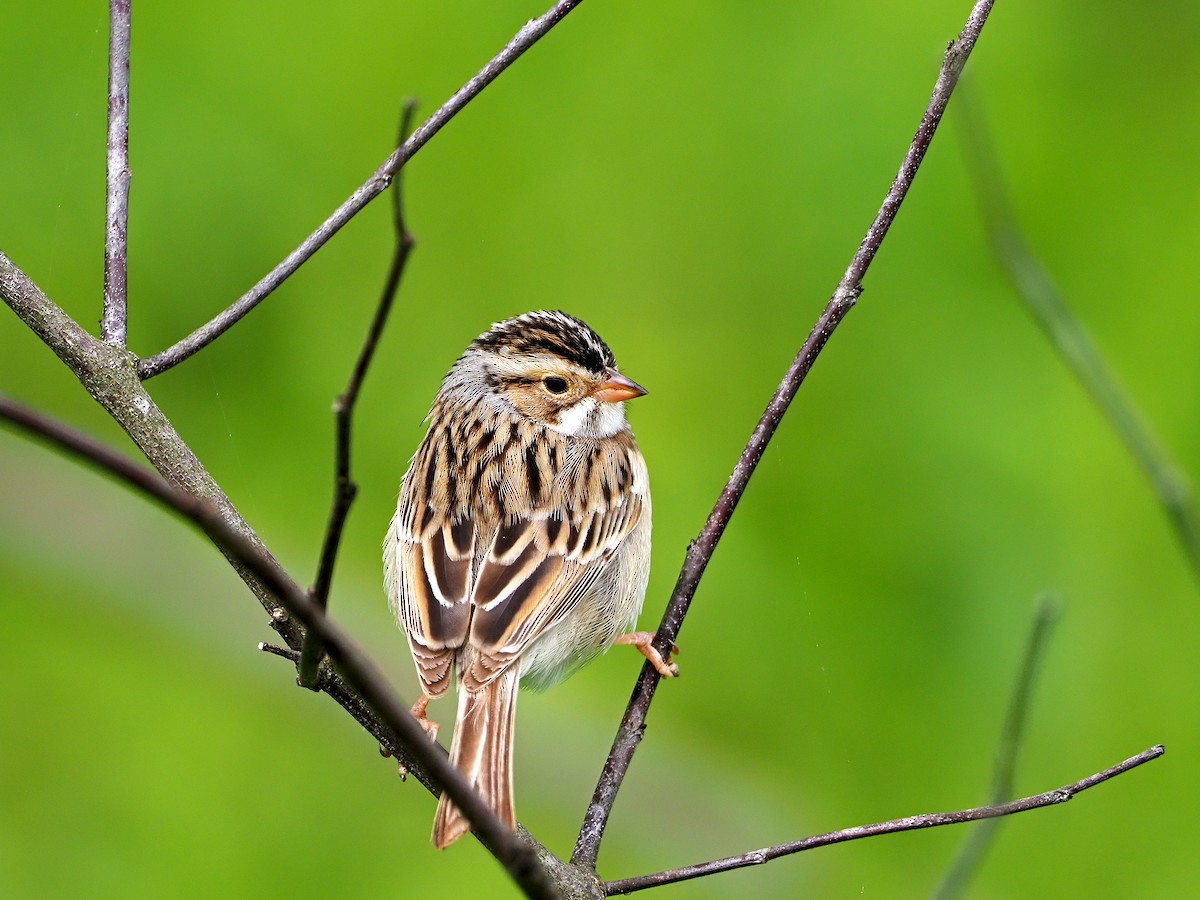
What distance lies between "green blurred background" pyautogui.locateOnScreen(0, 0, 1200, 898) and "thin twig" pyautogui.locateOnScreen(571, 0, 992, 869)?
2.01m

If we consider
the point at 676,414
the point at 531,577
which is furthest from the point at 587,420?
the point at 676,414

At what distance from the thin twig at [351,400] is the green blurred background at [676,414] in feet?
10.1

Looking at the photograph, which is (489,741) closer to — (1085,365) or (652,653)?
(652,653)

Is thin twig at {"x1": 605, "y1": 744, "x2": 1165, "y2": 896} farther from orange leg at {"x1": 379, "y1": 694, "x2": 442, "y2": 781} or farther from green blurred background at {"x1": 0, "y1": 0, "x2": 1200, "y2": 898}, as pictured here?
green blurred background at {"x1": 0, "y1": 0, "x2": 1200, "y2": 898}

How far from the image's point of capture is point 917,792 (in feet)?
14.6

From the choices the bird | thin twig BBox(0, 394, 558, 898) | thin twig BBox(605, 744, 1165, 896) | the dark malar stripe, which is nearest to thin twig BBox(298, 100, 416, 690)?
thin twig BBox(0, 394, 558, 898)

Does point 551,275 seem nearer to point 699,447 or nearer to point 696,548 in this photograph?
point 699,447

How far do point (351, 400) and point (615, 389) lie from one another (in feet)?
7.34

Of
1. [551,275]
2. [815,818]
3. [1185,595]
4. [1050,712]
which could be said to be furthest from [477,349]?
[1185,595]

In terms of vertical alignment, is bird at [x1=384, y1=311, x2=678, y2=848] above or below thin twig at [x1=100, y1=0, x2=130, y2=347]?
below

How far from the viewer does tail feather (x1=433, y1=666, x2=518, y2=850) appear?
7.98ft

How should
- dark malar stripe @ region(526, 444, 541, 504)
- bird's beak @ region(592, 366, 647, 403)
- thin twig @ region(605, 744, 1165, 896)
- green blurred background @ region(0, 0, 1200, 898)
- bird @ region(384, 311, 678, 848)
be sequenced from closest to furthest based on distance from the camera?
1. thin twig @ region(605, 744, 1165, 896)
2. bird @ region(384, 311, 678, 848)
3. dark malar stripe @ region(526, 444, 541, 504)
4. bird's beak @ region(592, 366, 647, 403)
5. green blurred background @ region(0, 0, 1200, 898)

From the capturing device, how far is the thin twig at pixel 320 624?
3.86 feet

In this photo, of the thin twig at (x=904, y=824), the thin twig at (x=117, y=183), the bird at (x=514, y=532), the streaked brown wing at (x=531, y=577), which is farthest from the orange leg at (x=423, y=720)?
the thin twig at (x=117, y=183)
